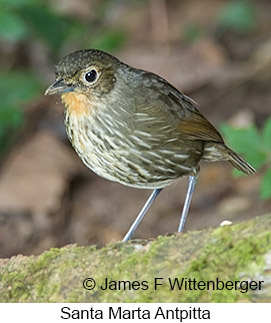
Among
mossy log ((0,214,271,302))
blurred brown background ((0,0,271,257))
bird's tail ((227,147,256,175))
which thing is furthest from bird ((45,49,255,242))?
blurred brown background ((0,0,271,257))

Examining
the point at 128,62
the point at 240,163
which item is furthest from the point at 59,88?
the point at 128,62

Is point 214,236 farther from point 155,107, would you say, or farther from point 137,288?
point 155,107

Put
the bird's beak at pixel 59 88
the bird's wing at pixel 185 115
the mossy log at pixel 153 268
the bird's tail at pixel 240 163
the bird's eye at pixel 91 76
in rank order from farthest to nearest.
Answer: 1. the bird's tail at pixel 240 163
2. the bird's wing at pixel 185 115
3. the bird's eye at pixel 91 76
4. the bird's beak at pixel 59 88
5. the mossy log at pixel 153 268

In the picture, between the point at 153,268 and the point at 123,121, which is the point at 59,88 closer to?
the point at 123,121

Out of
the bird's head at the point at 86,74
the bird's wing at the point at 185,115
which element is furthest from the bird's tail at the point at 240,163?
the bird's head at the point at 86,74

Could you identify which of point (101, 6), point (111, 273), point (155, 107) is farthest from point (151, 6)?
point (111, 273)

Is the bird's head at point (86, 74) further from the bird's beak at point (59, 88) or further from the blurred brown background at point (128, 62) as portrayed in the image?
the blurred brown background at point (128, 62)

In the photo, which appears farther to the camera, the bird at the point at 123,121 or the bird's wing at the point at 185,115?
the bird's wing at the point at 185,115

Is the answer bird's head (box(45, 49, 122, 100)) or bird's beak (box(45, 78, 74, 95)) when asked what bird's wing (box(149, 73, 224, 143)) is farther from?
bird's beak (box(45, 78, 74, 95))
